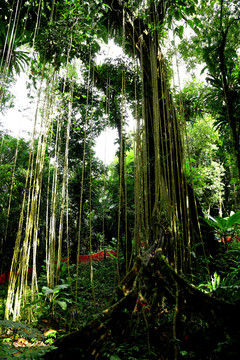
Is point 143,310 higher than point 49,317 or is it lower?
higher

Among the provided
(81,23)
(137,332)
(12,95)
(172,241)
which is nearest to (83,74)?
(12,95)

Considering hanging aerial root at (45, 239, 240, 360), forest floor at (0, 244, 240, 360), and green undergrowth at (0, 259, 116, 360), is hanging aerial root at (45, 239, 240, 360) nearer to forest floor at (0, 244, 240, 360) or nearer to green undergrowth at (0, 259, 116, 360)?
forest floor at (0, 244, 240, 360)

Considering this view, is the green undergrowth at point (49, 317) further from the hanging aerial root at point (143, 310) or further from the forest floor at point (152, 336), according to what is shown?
the hanging aerial root at point (143, 310)

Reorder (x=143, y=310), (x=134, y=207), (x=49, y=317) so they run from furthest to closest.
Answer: (x=134, y=207)
(x=49, y=317)
(x=143, y=310)

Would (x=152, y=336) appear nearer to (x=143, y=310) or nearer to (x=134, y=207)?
(x=143, y=310)

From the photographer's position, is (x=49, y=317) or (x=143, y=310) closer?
(x=143, y=310)

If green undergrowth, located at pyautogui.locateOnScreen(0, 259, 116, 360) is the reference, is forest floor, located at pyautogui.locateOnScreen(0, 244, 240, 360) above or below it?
above

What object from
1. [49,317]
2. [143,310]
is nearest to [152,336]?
[143,310]

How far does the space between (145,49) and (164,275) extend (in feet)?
8.01

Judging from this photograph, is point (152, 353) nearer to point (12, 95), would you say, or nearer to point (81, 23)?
point (81, 23)

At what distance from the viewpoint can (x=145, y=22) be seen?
7.04 ft

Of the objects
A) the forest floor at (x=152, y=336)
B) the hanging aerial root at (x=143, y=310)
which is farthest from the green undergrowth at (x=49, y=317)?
the hanging aerial root at (x=143, y=310)

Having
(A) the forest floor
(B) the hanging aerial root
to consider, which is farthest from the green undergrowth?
(B) the hanging aerial root

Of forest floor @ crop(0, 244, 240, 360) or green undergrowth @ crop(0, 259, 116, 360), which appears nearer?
forest floor @ crop(0, 244, 240, 360)
